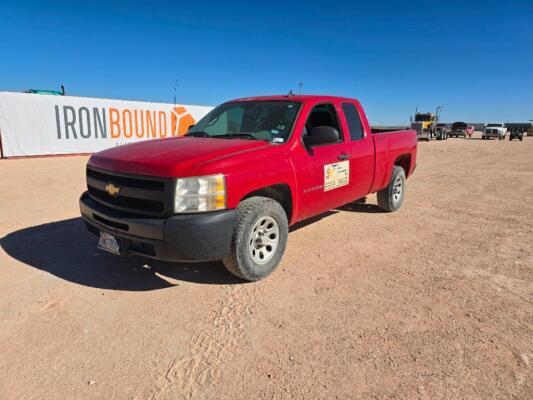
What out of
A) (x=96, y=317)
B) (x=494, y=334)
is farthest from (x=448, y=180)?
(x=96, y=317)

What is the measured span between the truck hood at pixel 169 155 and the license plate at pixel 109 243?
0.62 meters

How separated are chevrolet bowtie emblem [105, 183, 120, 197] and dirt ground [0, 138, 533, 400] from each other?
0.88 m

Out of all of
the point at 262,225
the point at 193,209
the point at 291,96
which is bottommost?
the point at 262,225

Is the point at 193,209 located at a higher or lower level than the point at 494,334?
higher

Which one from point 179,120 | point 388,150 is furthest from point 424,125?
point 388,150

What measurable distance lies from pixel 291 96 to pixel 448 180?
23.5 feet

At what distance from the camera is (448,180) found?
33.0ft

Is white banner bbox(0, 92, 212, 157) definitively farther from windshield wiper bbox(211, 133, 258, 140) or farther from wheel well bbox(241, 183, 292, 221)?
wheel well bbox(241, 183, 292, 221)

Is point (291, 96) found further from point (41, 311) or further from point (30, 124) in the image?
point (30, 124)

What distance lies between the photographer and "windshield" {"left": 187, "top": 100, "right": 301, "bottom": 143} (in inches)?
159

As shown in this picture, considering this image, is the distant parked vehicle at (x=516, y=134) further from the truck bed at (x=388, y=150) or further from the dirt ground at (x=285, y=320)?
the dirt ground at (x=285, y=320)

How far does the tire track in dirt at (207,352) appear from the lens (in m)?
2.22

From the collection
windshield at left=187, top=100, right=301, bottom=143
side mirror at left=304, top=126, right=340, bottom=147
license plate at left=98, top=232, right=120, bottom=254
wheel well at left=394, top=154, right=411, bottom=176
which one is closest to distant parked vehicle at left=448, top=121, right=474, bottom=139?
wheel well at left=394, top=154, right=411, bottom=176

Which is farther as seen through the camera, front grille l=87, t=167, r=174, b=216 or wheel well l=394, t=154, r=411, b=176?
wheel well l=394, t=154, r=411, b=176
